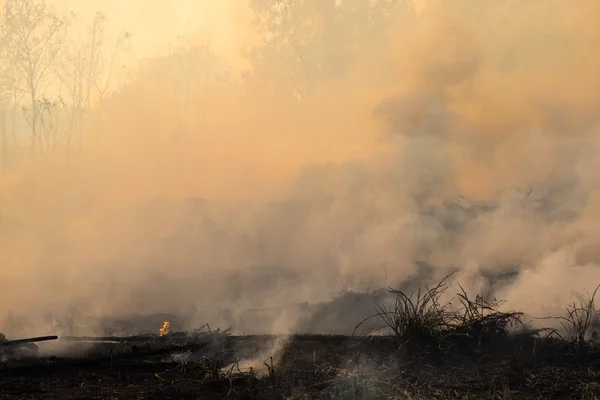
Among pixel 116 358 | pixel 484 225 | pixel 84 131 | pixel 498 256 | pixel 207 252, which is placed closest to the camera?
pixel 116 358

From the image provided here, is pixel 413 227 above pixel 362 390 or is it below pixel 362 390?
above

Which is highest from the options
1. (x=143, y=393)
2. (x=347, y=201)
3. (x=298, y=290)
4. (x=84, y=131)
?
(x=84, y=131)

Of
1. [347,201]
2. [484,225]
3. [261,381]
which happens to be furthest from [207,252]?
[261,381]

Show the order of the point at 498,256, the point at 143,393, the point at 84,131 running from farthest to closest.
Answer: the point at 84,131 → the point at 498,256 → the point at 143,393

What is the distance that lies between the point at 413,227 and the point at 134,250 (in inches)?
271

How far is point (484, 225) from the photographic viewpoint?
40.5 feet

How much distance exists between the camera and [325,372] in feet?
22.0

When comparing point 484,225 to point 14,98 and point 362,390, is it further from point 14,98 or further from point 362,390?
point 14,98

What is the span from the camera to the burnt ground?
6102 millimetres

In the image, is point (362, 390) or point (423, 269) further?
point (423, 269)

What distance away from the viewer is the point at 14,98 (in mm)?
24688

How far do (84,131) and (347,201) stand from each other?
1443 centimetres

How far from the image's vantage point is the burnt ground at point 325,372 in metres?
6.10

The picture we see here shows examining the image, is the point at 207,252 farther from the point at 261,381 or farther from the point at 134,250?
the point at 261,381
